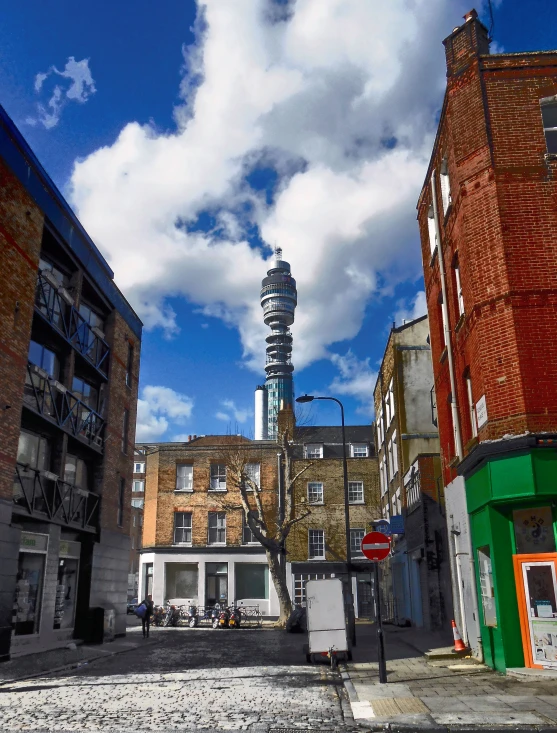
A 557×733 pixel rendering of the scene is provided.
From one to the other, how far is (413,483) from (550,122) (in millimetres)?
15307

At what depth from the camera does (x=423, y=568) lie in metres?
24.4

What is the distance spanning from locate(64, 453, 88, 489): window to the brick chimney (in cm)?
1735

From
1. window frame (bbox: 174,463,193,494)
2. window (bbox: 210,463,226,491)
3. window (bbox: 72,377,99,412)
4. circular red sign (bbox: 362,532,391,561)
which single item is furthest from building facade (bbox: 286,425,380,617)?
circular red sign (bbox: 362,532,391,561)

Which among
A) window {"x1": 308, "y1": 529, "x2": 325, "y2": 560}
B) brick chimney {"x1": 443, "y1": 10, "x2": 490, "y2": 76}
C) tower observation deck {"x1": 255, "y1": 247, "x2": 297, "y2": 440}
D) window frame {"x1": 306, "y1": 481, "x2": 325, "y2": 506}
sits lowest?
window {"x1": 308, "y1": 529, "x2": 325, "y2": 560}

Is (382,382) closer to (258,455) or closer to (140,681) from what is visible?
(258,455)

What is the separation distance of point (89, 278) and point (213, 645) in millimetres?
14163

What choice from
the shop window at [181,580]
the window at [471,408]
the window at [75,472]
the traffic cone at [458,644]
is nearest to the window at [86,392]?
the window at [75,472]

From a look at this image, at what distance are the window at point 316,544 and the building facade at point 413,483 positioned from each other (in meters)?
4.96

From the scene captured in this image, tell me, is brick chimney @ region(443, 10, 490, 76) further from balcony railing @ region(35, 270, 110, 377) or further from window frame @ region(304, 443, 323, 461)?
window frame @ region(304, 443, 323, 461)

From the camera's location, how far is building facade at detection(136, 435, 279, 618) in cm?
4188

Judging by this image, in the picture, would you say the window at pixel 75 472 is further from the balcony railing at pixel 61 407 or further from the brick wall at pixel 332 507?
the brick wall at pixel 332 507

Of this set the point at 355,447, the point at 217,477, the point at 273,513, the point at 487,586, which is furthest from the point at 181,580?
the point at 487,586

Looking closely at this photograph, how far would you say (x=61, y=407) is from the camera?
21406 millimetres

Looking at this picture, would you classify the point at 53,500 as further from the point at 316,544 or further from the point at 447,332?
the point at 316,544
